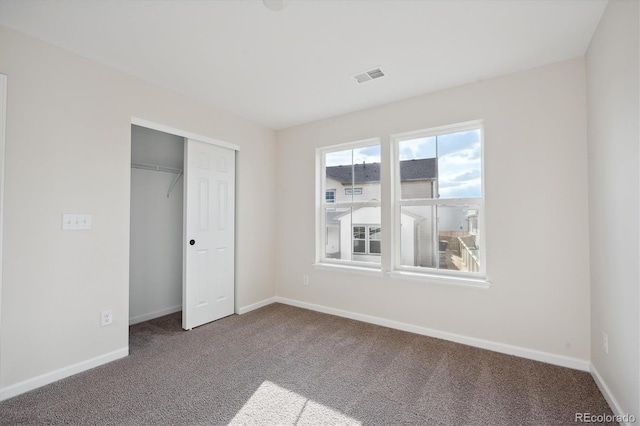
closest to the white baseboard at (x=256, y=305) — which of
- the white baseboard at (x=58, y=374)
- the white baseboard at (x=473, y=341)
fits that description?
the white baseboard at (x=473, y=341)

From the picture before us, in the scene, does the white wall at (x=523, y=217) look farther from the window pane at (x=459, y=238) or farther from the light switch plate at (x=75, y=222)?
the light switch plate at (x=75, y=222)

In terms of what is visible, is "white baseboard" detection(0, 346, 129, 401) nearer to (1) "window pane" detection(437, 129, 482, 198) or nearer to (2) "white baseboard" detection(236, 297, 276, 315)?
(2) "white baseboard" detection(236, 297, 276, 315)

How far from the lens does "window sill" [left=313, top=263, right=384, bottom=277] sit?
3.43 metres

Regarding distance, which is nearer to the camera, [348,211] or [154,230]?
[154,230]

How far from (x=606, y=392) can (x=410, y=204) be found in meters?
2.08

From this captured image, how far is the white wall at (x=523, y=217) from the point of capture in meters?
2.39

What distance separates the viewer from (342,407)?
1917 mm

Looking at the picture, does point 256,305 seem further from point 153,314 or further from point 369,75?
point 369,75

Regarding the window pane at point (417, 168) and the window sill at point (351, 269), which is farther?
the window sill at point (351, 269)

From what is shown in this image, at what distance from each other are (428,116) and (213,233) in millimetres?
2794

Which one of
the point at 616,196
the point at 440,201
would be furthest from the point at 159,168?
the point at 616,196

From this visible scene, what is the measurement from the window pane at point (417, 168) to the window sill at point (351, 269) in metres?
0.93

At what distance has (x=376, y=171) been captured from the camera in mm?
3588

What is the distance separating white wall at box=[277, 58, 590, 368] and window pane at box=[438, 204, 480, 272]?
7.5 inches
